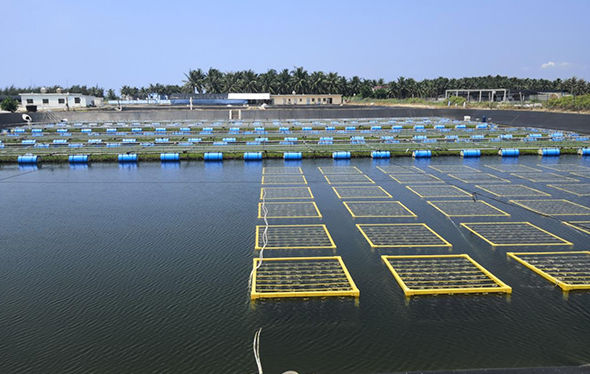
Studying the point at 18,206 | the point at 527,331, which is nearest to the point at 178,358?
the point at 527,331

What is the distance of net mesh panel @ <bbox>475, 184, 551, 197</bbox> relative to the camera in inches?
1054

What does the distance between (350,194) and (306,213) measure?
4.89 meters

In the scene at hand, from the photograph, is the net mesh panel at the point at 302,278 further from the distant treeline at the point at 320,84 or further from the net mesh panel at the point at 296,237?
the distant treeline at the point at 320,84

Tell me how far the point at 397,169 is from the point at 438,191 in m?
7.73

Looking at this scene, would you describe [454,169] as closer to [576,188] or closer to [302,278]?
[576,188]

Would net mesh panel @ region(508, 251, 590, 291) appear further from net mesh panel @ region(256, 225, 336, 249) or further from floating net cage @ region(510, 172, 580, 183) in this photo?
floating net cage @ region(510, 172, 580, 183)

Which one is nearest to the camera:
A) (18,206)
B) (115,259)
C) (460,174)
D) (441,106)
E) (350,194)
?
(115,259)

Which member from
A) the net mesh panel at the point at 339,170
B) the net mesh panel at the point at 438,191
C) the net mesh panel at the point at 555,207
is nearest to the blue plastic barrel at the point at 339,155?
the net mesh panel at the point at 339,170

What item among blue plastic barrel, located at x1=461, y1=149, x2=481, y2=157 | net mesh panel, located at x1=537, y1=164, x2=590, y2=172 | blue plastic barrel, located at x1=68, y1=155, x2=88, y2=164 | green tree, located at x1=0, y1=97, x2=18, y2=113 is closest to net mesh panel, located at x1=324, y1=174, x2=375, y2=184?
blue plastic barrel, located at x1=461, y1=149, x2=481, y2=157

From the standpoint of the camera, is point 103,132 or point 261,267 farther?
point 103,132

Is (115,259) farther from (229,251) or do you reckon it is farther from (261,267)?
(261,267)

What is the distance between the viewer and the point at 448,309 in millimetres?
13617

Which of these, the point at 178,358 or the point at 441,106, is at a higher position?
the point at 441,106

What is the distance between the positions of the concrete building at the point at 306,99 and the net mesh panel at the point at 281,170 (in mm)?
64801
